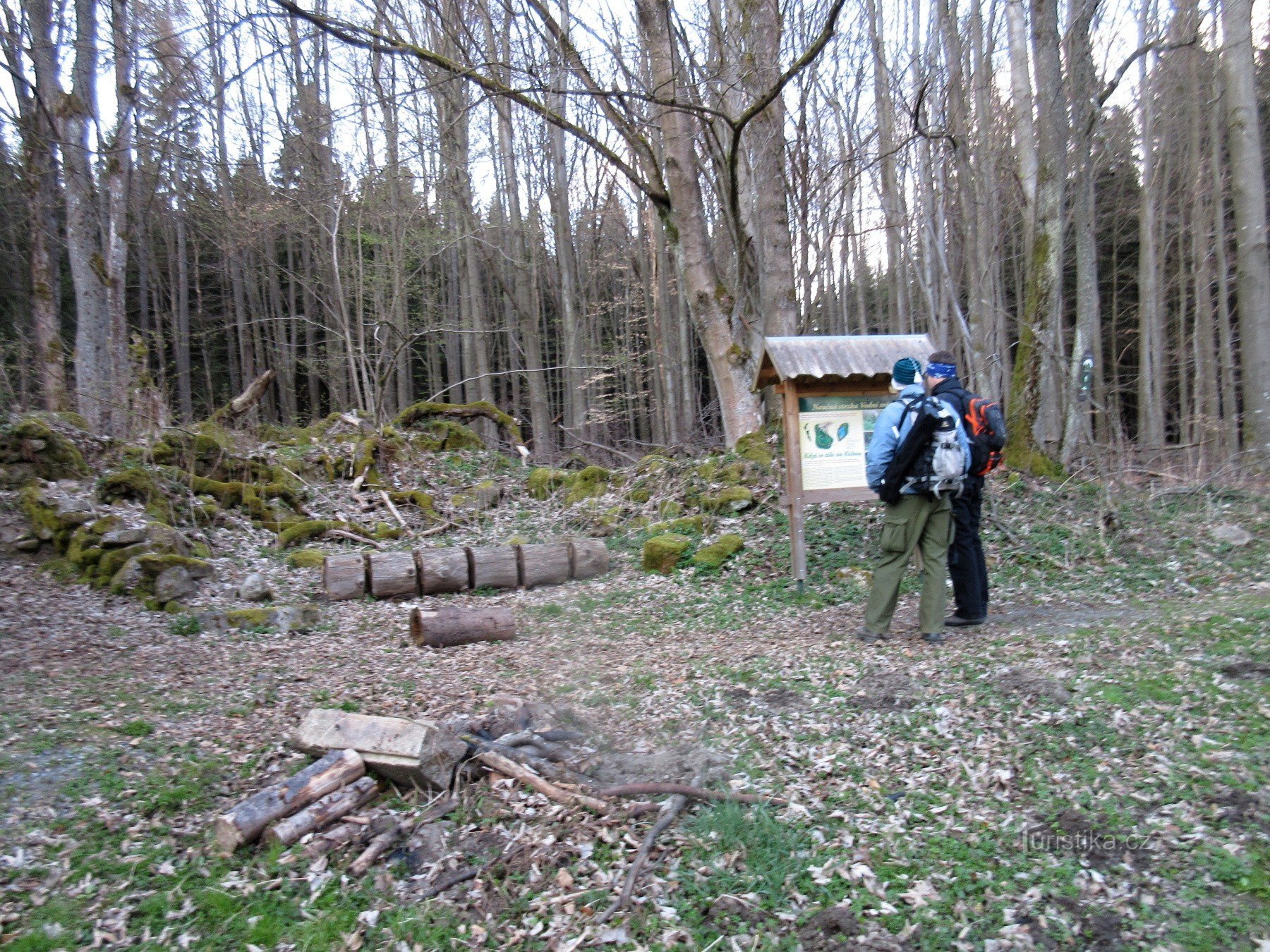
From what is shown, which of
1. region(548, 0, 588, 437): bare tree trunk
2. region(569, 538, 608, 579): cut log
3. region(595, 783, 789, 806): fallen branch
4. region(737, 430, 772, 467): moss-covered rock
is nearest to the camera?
region(595, 783, 789, 806): fallen branch

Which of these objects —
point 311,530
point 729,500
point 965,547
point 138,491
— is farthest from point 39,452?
point 965,547

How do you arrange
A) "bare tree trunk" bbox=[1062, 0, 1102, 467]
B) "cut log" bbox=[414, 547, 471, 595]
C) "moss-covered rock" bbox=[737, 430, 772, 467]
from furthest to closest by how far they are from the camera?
"moss-covered rock" bbox=[737, 430, 772, 467] < "bare tree trunk" bbox=[1062, 0, 1102, 467] < "cut log" bbox=[414, 547, 471, 595]

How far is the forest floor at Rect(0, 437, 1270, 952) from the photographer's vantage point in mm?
3172

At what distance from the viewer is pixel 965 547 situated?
21.4ft

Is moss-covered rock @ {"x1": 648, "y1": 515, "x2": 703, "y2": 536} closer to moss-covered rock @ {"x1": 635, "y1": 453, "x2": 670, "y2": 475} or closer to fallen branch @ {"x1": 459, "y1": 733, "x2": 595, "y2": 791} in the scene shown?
moss-covered rock @ {"x1": 635, "y1": 453, "x2": 670, "y2": 475}

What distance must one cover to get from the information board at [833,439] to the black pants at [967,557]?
140 cm

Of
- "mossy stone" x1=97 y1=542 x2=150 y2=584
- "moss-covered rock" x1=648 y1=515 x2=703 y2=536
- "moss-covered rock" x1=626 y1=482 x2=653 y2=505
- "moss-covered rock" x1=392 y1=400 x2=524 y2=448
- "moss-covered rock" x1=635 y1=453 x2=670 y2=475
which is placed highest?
"moss-covered rock" x1=392 y1=400 x2=524 y2=448

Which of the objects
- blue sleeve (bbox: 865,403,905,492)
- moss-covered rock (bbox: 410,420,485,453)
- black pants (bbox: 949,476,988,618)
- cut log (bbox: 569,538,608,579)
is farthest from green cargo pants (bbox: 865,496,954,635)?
moss-covered rock (bbox: 410,420,485,453)

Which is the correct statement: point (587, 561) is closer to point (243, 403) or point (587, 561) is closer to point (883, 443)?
point (883, 443)

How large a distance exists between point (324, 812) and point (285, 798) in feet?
0.65

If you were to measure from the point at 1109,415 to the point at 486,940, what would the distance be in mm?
8765

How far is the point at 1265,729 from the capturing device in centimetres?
406

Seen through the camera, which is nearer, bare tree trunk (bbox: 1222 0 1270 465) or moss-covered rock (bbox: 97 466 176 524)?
moss-covered rock (bbox: 97 466 176 524)

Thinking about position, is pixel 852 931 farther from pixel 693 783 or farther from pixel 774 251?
pixel 774 251
